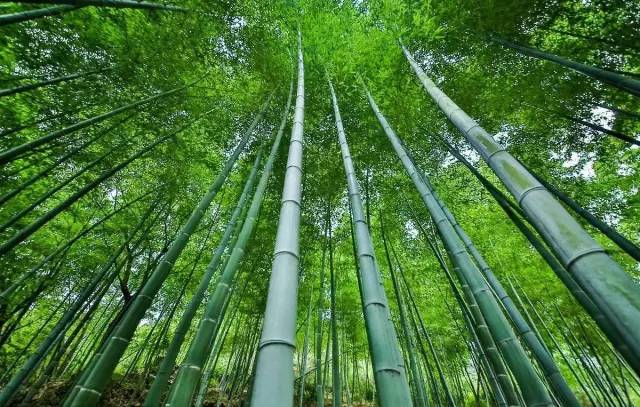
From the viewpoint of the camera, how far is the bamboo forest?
5.11ft

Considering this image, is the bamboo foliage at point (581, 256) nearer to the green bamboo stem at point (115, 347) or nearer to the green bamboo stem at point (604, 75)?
the green bamboo stem at point (604, 75)

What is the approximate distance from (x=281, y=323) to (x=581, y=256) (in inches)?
38.7

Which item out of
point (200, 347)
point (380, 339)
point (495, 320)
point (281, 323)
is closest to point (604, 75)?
point (495, 320)

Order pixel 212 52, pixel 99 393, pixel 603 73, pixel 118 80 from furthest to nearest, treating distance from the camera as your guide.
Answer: pixel 212 52 < pixel 118 80 < pixel 603 73 < pixel 99 393

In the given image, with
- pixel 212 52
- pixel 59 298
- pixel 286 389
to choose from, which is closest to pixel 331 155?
pixel 212 52

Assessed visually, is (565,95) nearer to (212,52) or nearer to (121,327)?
(212,52)

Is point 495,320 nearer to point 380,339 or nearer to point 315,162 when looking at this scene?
point 380,339

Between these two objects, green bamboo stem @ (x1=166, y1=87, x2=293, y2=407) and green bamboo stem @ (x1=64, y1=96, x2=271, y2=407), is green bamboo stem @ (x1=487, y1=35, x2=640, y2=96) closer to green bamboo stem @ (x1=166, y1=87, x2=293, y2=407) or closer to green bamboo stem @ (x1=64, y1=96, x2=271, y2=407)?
green bamboo stem @ (x1=166, y1=87, x2=293, y2=407)

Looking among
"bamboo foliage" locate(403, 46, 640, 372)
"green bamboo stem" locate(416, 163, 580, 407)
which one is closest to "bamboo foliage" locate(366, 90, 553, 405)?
"bamboo foliage" locate(403, 46, 640, 372)

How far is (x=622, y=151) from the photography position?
466cm

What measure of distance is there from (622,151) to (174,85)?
21.4 ft

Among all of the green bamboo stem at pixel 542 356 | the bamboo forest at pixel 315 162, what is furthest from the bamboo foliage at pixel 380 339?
the green bamboo stem at pixel 542 356

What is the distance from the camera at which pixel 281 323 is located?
3.28ft

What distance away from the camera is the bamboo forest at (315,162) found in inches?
61.3
